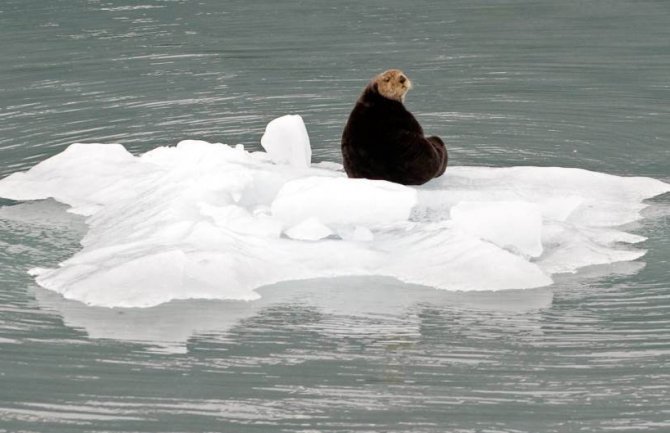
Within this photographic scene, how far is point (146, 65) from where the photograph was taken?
34.3 ft

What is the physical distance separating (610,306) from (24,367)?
2068mm

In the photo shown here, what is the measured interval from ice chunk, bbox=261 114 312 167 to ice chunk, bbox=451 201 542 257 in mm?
1302

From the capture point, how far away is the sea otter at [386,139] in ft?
22.2

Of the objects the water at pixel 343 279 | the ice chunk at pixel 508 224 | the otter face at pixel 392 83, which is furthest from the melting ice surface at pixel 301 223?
the otter face at pixel 392 83

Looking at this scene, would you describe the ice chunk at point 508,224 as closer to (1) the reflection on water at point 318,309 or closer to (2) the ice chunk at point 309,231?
(1) the reflection on water at point 318,309

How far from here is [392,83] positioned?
676cm

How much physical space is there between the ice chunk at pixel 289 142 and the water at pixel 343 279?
0.89 metres

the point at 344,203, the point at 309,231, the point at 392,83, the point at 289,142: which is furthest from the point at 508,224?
the point at 289,142

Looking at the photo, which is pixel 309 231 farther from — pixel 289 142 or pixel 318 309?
pixel 289 142

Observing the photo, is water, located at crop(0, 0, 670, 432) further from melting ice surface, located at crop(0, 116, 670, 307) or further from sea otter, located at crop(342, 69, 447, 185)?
sea otter, located at crop(342, 69, 447, 185)

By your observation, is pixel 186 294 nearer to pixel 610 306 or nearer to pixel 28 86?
pixel 610 306

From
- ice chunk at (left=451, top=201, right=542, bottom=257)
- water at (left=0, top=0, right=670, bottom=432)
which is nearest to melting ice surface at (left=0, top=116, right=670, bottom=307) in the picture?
ice chunk at (left=451, top=201, right=542, bottom=257)

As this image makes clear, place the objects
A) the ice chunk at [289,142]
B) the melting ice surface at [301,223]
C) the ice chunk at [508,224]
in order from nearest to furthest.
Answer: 1. the melting ice surface at [301,223]
2. the ice chunk at [508,224]
3. the ice chunk at [289,142]

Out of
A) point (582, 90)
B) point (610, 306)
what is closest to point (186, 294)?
point (610, 306)
